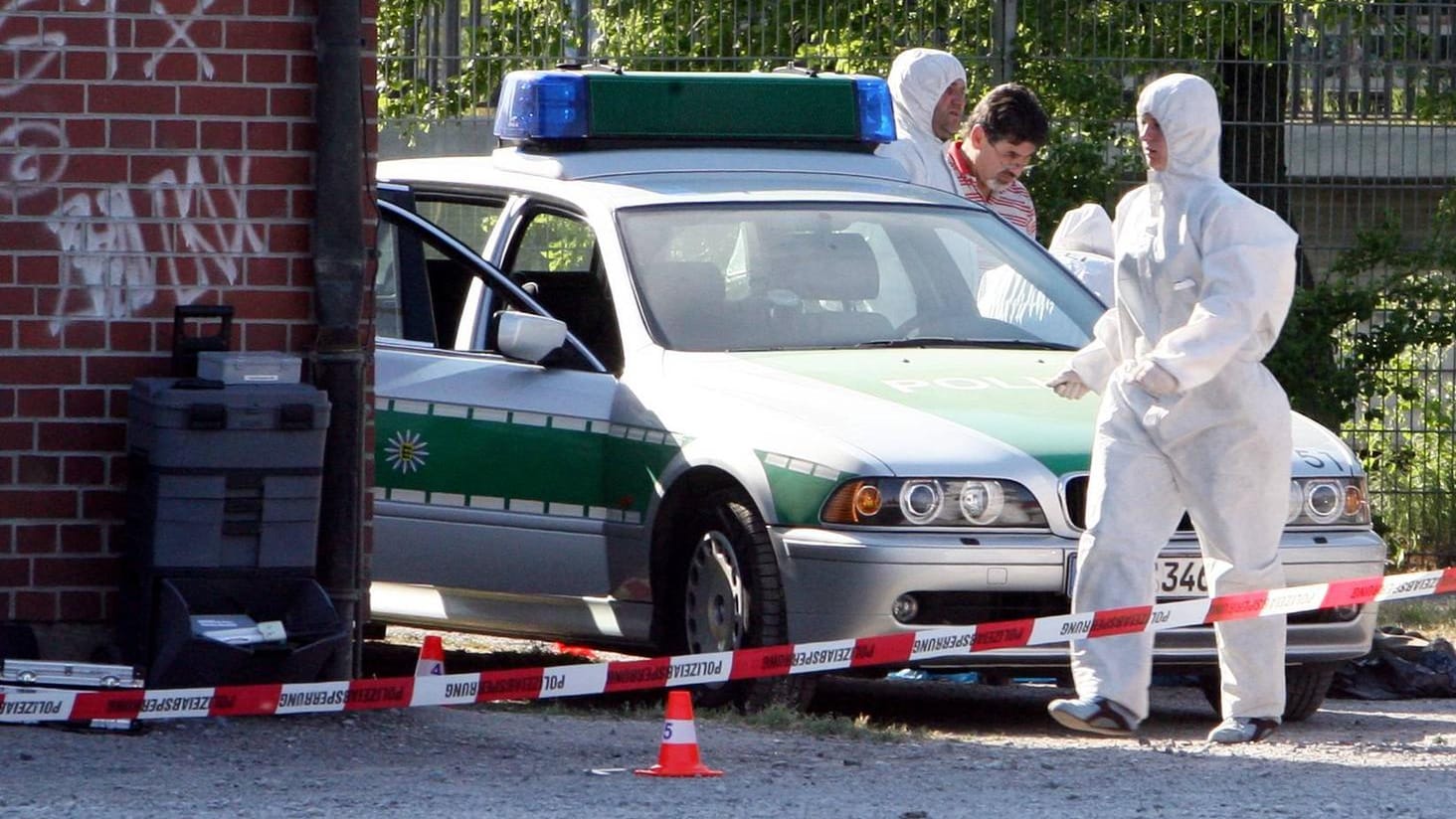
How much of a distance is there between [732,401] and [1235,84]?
5348 millimetres

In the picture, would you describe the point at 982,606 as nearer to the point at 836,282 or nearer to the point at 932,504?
the point at 932,504

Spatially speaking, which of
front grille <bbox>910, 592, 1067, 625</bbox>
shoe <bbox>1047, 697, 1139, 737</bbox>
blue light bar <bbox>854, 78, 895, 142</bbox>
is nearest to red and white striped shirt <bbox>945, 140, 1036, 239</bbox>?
blue light bar <bbox>854, 78, 895, 142</bbox>

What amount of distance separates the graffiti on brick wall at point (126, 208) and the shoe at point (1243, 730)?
283 centimetres

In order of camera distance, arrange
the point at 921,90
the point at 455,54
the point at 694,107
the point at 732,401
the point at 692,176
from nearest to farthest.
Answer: the point at 732,401
the point at 692,176
the point at 694,107
the point at 921,90
the point at 455,54

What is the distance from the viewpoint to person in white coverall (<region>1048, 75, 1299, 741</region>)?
22.7 feet

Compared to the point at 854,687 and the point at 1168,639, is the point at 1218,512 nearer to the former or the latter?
the point at 1168,639

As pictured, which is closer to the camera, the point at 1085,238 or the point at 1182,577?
the point at 1182,577

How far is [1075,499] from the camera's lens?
7.30 m

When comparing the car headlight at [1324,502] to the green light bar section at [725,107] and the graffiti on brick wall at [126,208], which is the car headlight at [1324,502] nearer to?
the green light bar section at [725,107]

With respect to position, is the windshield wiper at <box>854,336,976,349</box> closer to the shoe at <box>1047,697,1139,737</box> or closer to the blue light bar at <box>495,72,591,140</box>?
the blue light bar at <box>495,72,591,140</box>

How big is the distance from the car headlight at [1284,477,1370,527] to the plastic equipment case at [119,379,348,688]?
2745mm

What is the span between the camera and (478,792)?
601 centimetres

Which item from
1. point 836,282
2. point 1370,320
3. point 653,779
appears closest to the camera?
point 653,779

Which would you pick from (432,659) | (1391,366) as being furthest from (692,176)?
(1391,366)
